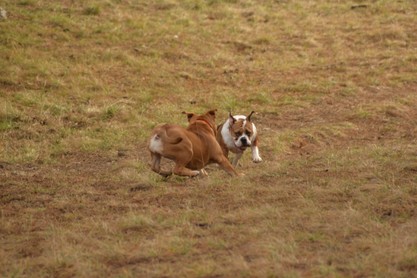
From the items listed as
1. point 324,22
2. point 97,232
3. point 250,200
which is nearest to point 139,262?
point 97,232

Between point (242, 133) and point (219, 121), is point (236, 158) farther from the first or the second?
point (219, 121)

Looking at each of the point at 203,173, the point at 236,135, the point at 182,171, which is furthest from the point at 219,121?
the point at 182,171

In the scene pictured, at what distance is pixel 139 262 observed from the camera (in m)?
7.25

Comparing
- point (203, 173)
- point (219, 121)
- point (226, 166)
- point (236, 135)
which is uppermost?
point (236, 135)

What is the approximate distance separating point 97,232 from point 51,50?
11.7 m

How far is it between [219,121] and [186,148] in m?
5.32

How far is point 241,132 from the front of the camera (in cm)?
1183

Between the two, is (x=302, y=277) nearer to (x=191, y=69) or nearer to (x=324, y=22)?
(x=191, y=69)

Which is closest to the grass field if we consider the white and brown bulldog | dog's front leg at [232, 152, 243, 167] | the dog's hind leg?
the dog's hind leg

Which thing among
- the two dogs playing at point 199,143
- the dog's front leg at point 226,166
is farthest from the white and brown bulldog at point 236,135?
the dog's front leg at point 226,166

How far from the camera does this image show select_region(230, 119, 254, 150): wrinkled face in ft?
38.6

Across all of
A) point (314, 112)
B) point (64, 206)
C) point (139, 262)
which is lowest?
point (314, 112)

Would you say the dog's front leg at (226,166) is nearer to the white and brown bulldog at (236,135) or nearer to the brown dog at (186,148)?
the brown dog at (186,148)

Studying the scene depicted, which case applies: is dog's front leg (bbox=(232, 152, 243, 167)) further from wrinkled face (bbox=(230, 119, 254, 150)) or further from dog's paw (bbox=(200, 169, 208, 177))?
dog's paw (bbox=(200, 169, 208, 177))
